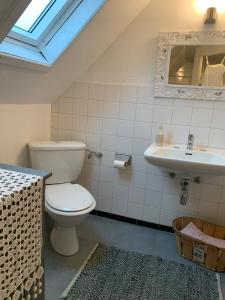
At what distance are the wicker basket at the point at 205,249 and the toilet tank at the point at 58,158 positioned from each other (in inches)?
37.4

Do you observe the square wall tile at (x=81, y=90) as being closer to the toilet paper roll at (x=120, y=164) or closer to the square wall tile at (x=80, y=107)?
the square wall tile at (x=80, y=107)

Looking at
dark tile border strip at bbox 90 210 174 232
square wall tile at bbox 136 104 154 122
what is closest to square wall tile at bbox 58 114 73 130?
square wall tile at bbox 136 104 154 122

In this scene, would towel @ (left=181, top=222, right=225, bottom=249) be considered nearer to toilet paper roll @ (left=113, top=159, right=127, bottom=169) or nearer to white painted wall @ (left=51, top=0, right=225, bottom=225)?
white painted wall @ (left=51, top=0, right=225, bottom=225)

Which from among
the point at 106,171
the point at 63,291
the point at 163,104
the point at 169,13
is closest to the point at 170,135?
the point at 163,104

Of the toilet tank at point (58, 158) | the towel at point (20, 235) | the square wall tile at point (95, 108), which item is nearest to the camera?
the towel at point (20, 235)

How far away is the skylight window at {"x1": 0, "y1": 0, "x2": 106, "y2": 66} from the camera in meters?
1.57

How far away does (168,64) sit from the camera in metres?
1.96

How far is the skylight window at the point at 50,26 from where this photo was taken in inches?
61.8

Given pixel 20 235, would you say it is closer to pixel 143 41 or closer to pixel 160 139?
pixel 160 139

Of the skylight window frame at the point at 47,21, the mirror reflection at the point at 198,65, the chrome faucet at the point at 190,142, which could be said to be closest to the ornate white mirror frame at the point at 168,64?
the mirror reflection at the point at 198,65

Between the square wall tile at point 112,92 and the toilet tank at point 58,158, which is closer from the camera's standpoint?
the toilet tank at point 58,158

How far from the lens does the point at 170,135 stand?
6.75ft

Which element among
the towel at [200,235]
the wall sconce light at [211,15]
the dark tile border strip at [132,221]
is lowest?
the dark tile border strip at [132,221]

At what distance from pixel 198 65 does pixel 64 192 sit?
1.39m
